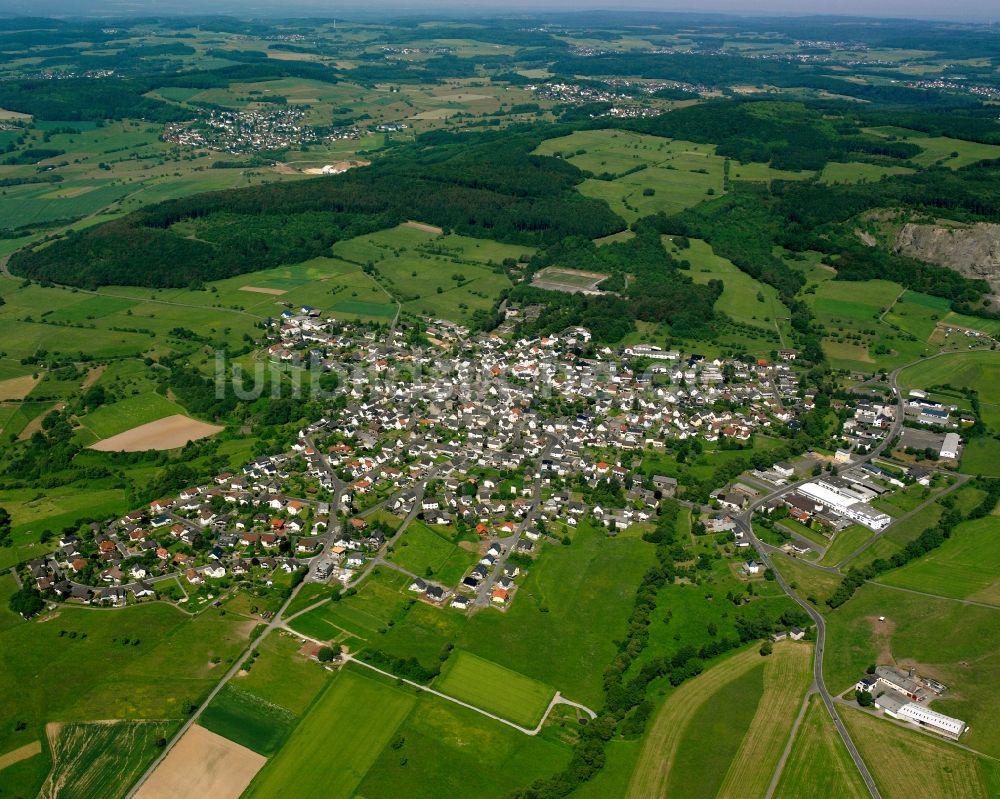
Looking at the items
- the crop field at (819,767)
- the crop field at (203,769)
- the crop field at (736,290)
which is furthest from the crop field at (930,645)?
the crop field at (736,290)

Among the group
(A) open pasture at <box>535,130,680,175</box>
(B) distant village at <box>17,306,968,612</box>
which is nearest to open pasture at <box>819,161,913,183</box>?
(A) open pasture at <box>535,130,680,175</box>

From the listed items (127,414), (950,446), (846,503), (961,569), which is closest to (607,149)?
(950,446)

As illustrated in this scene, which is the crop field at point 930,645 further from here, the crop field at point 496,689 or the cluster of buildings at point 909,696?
the crop field at point 496,689

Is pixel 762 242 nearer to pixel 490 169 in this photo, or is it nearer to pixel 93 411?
pixel 490 169

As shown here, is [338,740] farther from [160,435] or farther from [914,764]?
[160,435]

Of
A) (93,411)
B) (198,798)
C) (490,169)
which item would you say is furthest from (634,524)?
(490,169)

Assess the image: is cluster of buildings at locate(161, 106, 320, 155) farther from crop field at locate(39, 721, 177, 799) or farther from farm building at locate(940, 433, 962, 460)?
crop field at locate(39, 721, 177, 799)
